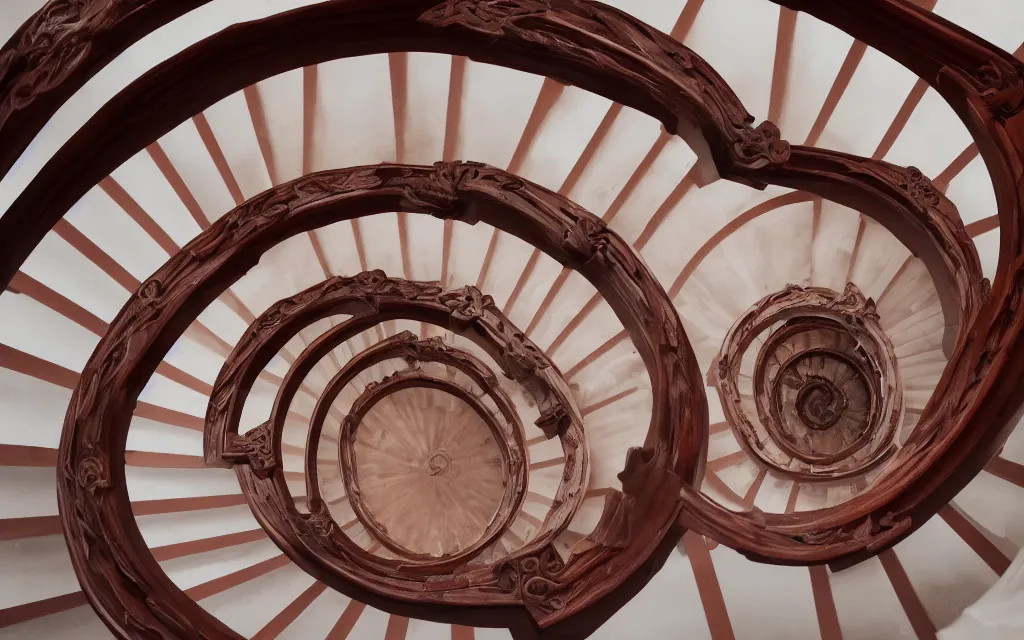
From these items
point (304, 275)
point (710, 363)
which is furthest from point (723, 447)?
point (304, 275)

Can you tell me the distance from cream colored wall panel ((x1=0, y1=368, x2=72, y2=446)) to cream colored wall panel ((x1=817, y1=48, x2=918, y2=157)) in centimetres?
510

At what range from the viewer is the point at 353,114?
5.14 metres

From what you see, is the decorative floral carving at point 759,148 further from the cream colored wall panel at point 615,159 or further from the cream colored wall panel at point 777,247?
the cream colored wall panel at point 777,247

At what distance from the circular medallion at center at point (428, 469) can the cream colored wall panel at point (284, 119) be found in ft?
11.6

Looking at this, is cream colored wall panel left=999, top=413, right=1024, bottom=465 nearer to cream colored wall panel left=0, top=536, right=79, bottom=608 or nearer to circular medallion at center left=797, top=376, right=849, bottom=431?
circular medallion at center left=797, top=376, right=849, bottom=431

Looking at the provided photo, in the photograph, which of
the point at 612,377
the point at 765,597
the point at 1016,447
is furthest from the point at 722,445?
the point at 1016,447

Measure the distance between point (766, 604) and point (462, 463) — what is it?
4.89 m

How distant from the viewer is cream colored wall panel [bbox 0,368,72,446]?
13.7 ft

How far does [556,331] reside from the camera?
6.78 m

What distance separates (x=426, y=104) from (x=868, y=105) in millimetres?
2903

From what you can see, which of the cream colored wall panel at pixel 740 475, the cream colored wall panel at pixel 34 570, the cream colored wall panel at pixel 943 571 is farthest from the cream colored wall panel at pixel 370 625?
the cream colored wall panel at pixel 943 571

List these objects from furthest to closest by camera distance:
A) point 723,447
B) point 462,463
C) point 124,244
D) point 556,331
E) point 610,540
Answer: point 462,463 → point 556,331 → point 723,447 → point 124,244 → point 610,540

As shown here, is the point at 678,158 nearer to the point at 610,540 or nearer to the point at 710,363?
the point at 710,363

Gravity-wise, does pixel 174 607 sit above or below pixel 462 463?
below
